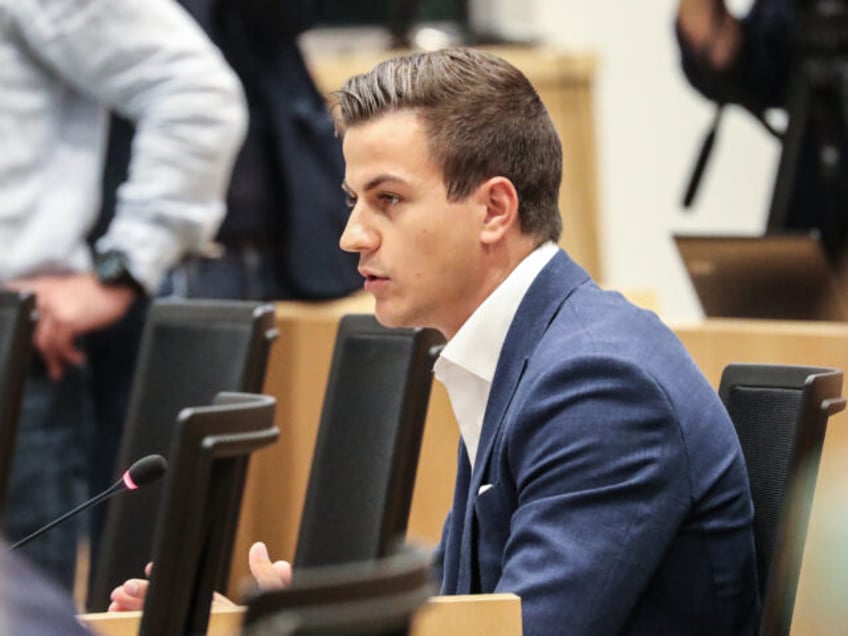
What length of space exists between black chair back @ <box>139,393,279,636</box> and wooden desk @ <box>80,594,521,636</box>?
3 centimetres

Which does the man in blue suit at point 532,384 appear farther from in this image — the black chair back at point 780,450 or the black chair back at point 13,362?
the black chair back at point 13,362

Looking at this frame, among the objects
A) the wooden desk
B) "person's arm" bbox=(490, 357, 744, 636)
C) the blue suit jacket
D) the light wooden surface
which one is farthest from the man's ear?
the light wooden surface

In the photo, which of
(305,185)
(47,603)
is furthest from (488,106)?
(305,185)

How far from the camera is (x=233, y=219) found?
3.62 metres

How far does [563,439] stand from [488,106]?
1.42 feet

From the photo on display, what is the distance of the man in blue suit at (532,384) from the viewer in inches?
73.9

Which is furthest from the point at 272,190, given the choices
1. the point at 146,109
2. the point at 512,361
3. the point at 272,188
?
the point at 512,361

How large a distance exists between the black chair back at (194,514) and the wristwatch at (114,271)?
149 cm

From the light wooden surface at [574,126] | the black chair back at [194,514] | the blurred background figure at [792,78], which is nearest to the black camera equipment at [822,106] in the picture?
the blurred background figure at [792,78]

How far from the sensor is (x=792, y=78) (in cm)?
362

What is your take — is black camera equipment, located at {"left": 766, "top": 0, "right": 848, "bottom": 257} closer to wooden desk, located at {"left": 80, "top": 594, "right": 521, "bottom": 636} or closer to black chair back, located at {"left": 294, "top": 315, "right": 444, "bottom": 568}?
black chair back, located at {"left": 294, "top": 315, "right": 444, "bottom": 568}

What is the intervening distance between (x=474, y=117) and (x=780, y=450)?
515 millimetres

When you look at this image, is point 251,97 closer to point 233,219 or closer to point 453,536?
point 233,219

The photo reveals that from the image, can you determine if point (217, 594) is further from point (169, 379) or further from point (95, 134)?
point (95, 134)
